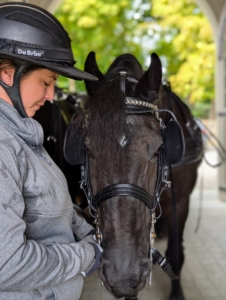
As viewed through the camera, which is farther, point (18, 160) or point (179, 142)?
point (179, 142)

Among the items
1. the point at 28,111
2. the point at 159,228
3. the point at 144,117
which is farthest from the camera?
the point at 159,228

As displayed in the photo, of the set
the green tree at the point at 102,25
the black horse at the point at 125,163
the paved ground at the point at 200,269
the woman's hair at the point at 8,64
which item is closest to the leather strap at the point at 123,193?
the black horse at the point at 125,163

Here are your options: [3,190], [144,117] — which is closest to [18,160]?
[3,190]

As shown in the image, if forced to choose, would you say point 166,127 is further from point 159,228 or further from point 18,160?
point 159,228

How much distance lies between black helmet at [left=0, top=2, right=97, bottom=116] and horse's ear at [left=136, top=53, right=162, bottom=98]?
0.68m

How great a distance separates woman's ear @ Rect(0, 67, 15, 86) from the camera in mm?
1512

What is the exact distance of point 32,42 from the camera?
156 cm

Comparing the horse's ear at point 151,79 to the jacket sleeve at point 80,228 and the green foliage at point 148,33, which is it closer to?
the jacket sleeve at point 80,228

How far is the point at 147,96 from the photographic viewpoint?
2.33m

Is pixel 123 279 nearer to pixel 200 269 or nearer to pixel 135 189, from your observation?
pixel 135 189

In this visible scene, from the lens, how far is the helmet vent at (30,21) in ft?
5.19

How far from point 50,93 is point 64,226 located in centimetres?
48

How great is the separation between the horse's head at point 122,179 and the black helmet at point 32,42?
1.17ft

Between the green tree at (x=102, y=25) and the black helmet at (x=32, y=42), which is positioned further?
the green tree at (x=102, y=25)
